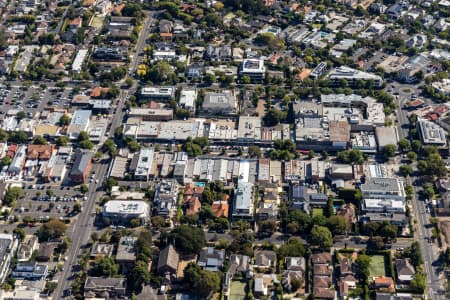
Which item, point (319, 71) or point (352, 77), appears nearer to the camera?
point (352, 77)

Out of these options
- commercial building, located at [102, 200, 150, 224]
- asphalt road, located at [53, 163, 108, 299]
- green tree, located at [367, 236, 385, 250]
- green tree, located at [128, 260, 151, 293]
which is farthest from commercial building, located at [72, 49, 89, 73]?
green tree, located at [367, 236, 385, 250]

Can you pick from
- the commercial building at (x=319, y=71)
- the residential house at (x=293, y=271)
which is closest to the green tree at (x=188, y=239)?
the residential house at (x=293, y=271)

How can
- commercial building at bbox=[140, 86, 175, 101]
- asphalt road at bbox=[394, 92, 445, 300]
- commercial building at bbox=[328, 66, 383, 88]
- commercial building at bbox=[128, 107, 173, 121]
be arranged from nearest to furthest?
1. asphalt road at bbox=[394, 92, 445, 300]
2. commercial building at bbox=[128, 107, 173, 121]
3. commercial building at bbox=[140, 86, 175, 101]
4. commercial building at bbox=[328, 66, 383, 88]

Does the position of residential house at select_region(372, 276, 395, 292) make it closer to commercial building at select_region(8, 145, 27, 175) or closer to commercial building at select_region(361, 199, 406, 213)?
commercial building at select_region(361, 199, 406, 213)

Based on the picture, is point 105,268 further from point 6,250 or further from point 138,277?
point 6,250

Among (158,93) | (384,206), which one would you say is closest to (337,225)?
(384,206)

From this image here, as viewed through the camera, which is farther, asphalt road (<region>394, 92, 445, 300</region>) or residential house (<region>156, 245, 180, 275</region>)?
residential house (<region>156, 245, 180, 275</region>)
